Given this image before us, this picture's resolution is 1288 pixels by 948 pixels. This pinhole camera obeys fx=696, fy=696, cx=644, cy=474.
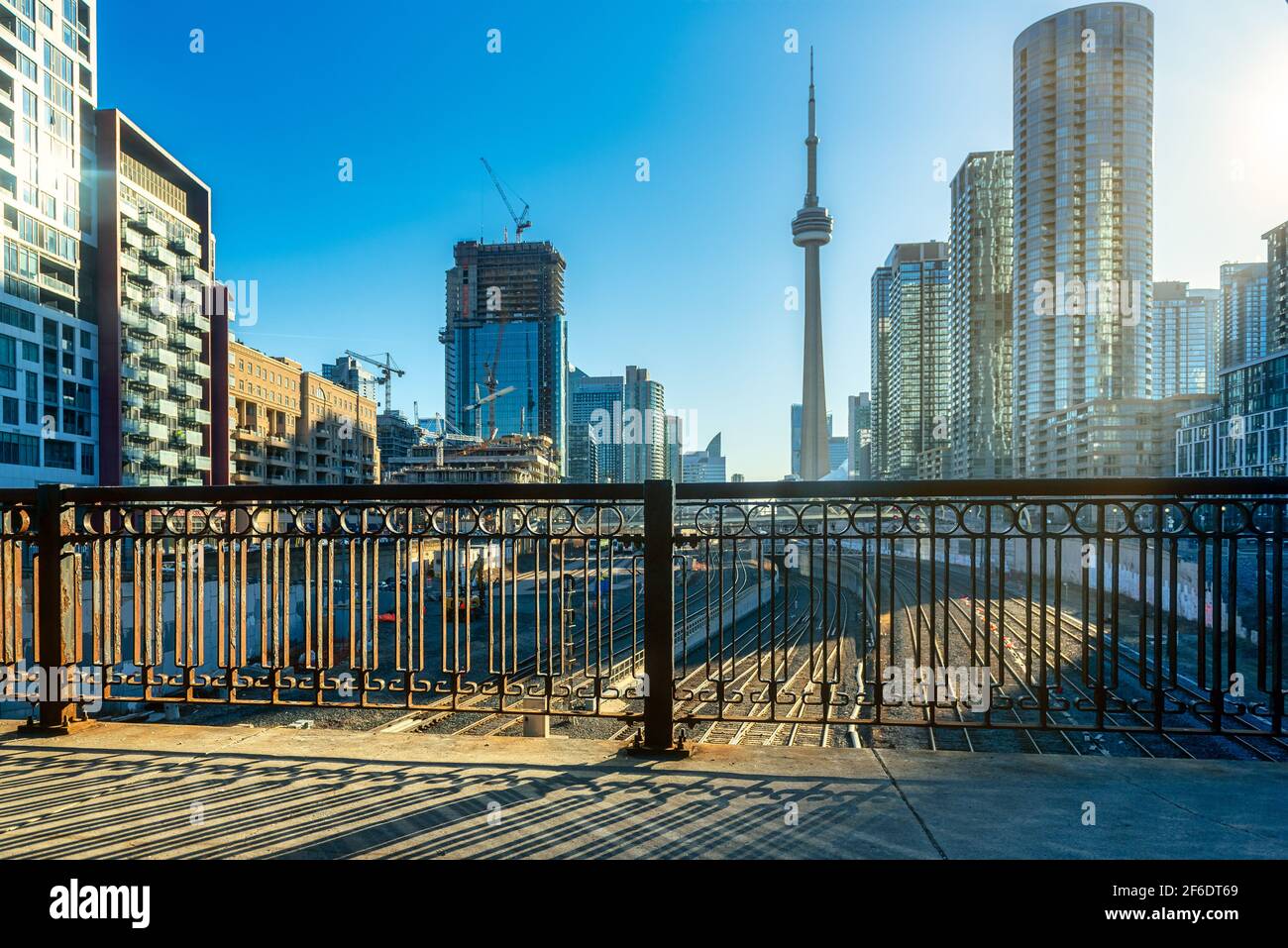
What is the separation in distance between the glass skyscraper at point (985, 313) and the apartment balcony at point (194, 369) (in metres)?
112

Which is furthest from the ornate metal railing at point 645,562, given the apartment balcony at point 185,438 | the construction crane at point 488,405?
the construction crane at point 488,405

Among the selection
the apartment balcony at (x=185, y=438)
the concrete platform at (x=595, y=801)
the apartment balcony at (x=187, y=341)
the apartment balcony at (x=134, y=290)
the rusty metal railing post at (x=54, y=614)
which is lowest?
the concrete platform at (x=595, y=801)

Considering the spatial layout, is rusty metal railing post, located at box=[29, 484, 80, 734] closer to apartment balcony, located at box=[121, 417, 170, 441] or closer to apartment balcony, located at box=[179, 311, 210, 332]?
apartment balcony, located at box=[121, 417, 170, 441]

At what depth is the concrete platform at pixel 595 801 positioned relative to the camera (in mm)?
2896

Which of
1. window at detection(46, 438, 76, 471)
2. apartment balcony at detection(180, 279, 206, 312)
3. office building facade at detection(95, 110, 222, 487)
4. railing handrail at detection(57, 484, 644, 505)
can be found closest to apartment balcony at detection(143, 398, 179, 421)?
office building facade at detection(95, 110, 222, 487)

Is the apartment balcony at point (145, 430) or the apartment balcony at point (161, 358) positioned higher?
the apartment balcony at point (161, 358)

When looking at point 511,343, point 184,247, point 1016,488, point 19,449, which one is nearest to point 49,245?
point 184,247

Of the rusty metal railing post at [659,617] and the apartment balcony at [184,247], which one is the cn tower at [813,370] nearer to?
the apartment balcony at [184,247]

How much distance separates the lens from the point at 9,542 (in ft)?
16.0

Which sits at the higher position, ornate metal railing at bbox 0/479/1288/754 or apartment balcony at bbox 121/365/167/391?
apartment balcony at bbox 121/365/167/391

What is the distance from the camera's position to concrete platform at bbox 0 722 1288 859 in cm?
290

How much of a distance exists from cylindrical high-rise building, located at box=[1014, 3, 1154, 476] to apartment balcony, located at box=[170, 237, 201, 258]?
330 ft

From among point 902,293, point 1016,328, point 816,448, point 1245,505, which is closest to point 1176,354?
point 902,293

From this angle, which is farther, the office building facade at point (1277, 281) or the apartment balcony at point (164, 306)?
the office building facade at point (1277, 281)
